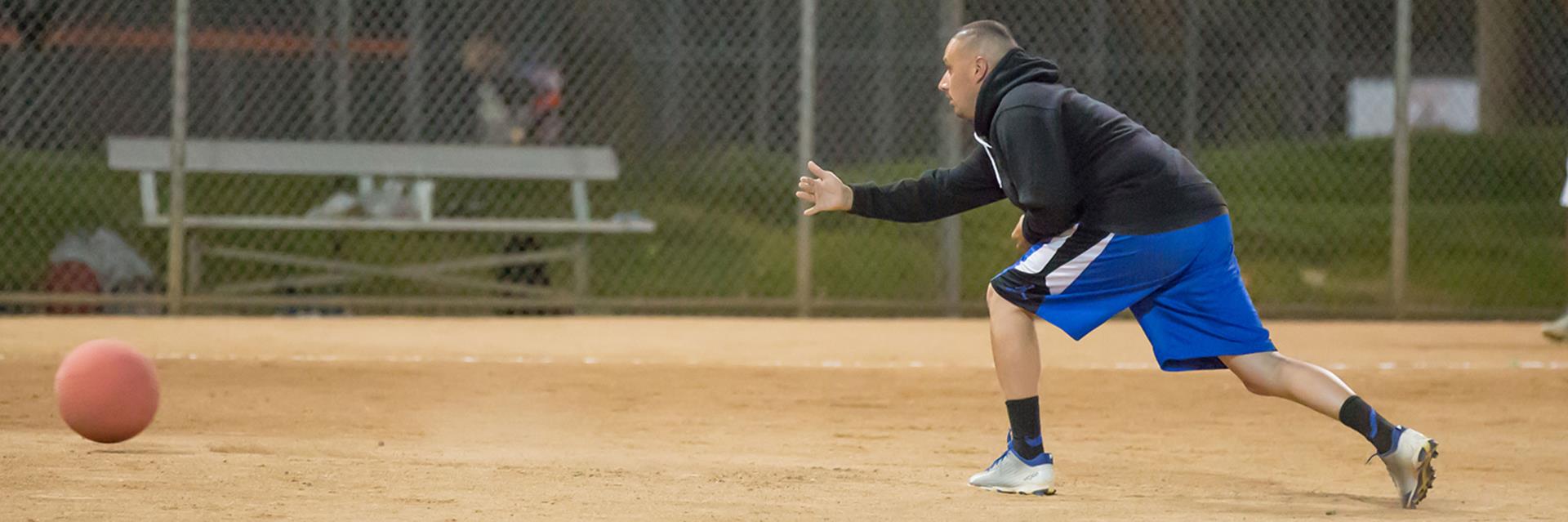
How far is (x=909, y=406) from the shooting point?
748 centimetres

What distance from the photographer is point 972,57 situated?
516cm

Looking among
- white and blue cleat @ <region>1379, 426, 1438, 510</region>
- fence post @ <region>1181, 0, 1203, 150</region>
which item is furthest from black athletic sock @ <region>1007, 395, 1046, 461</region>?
fence post @ <region>1181, 0, 1203, 150</region>

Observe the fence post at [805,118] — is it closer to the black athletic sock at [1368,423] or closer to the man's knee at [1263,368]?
the man's knee at [1263,368]

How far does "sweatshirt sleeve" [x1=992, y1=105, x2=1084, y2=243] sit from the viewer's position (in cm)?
489

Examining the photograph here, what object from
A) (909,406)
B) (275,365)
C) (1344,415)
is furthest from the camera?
(275,365)

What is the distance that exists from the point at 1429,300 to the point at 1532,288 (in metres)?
1.01

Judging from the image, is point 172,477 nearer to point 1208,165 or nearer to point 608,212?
point 608,212

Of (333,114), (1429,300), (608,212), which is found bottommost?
(1429,300)

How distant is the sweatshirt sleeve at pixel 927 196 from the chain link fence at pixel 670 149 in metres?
6.15

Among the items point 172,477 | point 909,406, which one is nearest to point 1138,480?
point 909,406

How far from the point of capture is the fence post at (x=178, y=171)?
438 inches

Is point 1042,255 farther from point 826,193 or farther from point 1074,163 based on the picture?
point 826,193

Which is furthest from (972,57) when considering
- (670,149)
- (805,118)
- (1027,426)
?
(670,149)

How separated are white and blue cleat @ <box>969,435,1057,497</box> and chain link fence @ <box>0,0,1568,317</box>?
6.57 m
